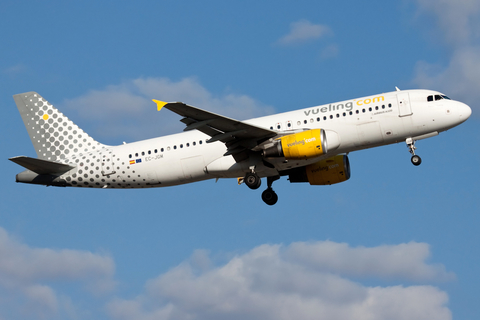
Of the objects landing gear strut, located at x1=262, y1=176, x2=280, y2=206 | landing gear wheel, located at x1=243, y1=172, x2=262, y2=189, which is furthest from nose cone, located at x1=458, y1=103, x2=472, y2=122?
landing gear strut, located at x1=262, y1=176, x2=280, y2=206

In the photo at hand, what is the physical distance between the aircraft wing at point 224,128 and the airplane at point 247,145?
2.2 inches

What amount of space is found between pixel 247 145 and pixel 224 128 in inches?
79.6

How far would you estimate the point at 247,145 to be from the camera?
36312 millimetres

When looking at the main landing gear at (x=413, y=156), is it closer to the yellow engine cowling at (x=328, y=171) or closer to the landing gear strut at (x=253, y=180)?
the yellow engine cowling at (x=328, y=171)

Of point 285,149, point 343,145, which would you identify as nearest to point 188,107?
point 285,149

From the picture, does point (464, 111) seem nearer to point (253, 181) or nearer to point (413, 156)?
point (413, 156)

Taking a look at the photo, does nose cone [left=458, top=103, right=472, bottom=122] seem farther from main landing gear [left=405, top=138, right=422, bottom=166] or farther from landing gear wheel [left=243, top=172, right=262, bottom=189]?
landing gear wheel [left=243, top=172, right=262, bottom=189]

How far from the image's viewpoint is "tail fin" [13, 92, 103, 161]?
138ft

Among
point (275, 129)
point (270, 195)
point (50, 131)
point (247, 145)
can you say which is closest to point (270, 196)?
point (270, 195)

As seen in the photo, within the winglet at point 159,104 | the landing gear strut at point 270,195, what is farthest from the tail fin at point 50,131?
the winglet at point 159,104

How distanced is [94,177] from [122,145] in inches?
109

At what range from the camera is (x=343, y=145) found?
35.5 m

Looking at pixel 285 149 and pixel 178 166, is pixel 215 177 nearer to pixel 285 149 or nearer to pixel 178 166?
pixel 178 166

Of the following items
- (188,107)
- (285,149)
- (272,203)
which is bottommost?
(272,203)
